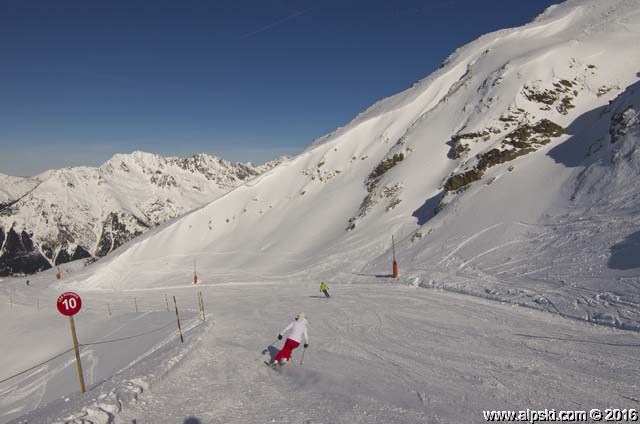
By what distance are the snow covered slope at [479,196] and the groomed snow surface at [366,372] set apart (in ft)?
11.9

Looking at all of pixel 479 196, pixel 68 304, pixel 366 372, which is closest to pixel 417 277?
pixel 479 196

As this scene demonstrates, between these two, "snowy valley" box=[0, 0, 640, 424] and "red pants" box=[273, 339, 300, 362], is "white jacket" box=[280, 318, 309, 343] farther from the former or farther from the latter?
"snowy valley" box=[0, 0, 640, 424]

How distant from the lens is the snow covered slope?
1958 cm

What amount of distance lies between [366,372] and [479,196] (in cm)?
2655

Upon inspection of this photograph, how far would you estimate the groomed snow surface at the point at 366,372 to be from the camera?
23.5ft

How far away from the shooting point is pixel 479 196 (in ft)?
106

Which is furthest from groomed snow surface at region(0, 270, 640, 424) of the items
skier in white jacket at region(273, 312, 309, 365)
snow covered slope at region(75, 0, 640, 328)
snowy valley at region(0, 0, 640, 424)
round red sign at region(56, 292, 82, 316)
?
snow covered slope at region(75, 0, 640, 328)

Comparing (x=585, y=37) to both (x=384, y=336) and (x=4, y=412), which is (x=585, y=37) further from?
(x=4, y=412)

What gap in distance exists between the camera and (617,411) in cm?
657

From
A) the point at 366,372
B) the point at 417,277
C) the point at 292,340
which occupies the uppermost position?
the point at 292,340

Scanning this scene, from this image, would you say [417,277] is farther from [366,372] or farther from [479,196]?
[366,372]

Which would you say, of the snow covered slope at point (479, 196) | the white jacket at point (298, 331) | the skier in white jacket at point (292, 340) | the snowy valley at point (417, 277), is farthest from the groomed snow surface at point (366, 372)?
the snow covered slope at point (479, 196)

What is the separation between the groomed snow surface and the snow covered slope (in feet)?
11.9

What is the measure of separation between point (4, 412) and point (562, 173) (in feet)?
113
